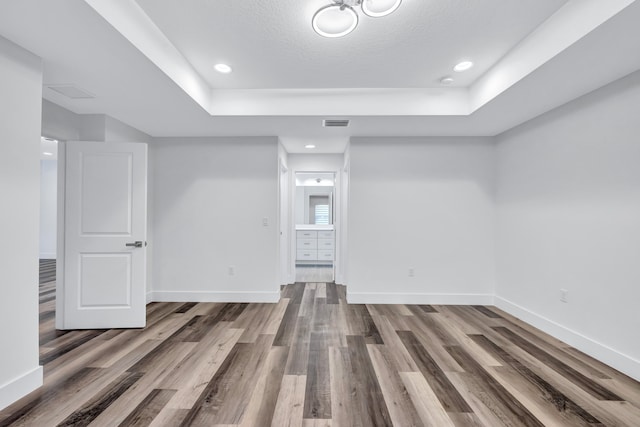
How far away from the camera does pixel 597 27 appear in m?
1.71

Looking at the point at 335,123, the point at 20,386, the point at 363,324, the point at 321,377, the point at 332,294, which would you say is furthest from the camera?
the point at 332,294

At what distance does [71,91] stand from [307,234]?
5173 mm

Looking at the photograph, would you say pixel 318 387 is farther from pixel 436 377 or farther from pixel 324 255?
pixel 324 255

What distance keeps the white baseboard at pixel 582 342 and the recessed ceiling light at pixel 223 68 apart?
3994 mm

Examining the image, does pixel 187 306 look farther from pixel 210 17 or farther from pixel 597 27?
pixel 597 27

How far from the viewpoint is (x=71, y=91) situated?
2596 mm

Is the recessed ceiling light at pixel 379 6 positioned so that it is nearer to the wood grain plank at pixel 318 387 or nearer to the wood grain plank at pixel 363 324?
the wood grain plank at pixel 318 387

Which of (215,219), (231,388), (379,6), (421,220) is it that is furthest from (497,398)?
(215,219)

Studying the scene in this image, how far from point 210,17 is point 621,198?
3.37 metres

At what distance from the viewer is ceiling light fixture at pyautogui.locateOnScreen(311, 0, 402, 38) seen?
66.1 inches

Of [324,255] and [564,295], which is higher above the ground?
[564,295]

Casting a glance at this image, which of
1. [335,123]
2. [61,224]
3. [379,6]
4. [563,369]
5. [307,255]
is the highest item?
[379,6]

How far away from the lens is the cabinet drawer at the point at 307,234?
7.14m

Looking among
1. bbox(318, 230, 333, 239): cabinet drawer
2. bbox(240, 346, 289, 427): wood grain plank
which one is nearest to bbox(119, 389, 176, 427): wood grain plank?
bbox(240, 346, 289, 427): wood grain plank
